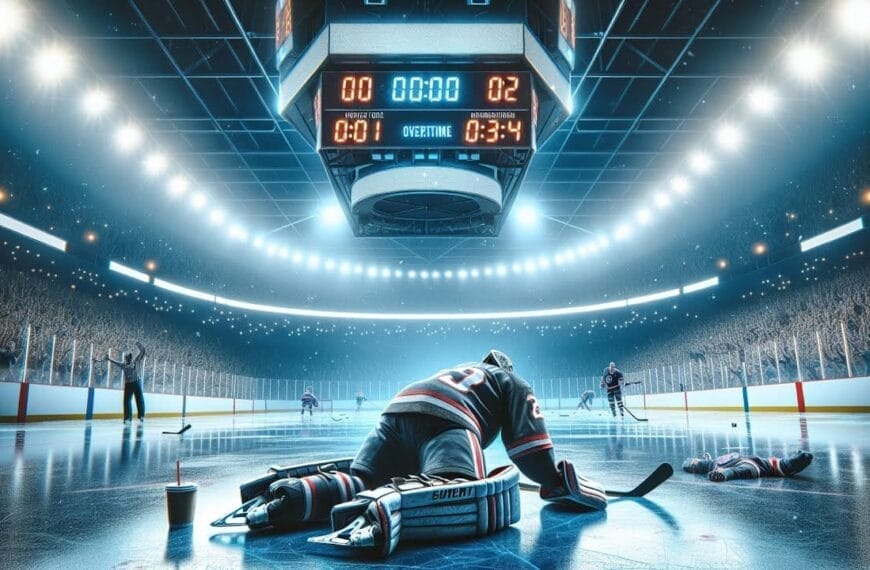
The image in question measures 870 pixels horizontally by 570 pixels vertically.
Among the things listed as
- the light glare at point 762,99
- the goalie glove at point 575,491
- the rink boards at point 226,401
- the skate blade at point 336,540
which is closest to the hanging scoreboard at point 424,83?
the light glare at point 762,99

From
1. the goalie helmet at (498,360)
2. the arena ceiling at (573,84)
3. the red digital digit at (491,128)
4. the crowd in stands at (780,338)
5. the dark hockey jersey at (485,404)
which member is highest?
the arena ceiling at (573,84)

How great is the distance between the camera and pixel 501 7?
12.4m

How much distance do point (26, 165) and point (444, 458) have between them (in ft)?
61.8

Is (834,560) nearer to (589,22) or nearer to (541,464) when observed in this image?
(541,464)

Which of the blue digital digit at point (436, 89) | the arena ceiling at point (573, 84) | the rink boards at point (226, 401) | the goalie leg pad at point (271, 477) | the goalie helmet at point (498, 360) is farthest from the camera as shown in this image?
the rink boards at point (226, 401)

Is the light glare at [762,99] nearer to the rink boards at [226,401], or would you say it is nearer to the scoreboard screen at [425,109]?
the scoreboard screen at [425,109]

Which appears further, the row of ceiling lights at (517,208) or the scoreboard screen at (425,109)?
the row of ceiling lights at (517,208)

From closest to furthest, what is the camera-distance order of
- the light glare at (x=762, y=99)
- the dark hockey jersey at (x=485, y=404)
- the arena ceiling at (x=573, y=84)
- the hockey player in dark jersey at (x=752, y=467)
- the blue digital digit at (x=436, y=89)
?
the dark hockey jersey at (x=485, y=404) < the hockey player in dark jersey at (x=752, y=467) < the blue digital digit at (x=436, y=89) < the arena ceiling at (x=573, y=84) < the light glare at (x=762, y=99)

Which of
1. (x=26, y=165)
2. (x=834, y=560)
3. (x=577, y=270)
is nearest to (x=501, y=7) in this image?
(x=834, y=560)

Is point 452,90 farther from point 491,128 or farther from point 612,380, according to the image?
point 612,380

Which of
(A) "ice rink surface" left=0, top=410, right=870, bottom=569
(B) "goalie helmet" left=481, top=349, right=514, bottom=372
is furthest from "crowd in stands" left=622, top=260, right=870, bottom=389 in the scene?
(B) "goalie helmet" left=481, top=349, right=514, bottom=372

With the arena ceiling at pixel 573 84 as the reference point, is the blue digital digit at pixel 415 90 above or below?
below

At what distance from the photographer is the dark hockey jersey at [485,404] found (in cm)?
291

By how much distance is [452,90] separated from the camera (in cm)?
1070
